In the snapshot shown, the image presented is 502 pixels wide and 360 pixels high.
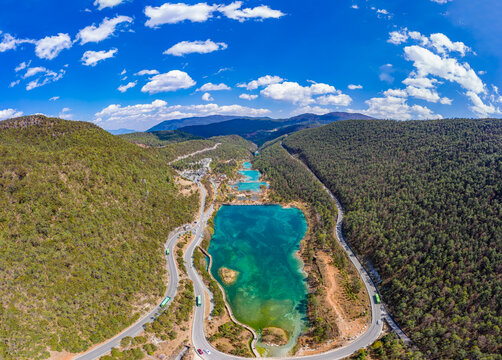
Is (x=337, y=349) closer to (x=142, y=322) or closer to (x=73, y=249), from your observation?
(x=142, y=322)

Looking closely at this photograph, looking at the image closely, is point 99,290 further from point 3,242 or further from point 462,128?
point 462,128

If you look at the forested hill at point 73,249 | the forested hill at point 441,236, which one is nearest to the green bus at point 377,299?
the forested hill at point 441,236

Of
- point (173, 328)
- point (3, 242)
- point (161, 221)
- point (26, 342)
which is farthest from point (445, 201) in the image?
point (3, 242)

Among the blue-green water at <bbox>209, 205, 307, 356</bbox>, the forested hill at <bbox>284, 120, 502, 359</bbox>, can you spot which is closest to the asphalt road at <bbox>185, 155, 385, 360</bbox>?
the forested hill at <bbox>284, 120, 502, 359</bbox>

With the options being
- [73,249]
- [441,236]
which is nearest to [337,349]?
[441,236]

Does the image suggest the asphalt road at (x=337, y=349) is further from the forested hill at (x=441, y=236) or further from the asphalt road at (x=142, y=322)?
the asphalt road at (x=142, y=322)

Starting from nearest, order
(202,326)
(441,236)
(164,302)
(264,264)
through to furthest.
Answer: (202,326) < (164,302) < (441,236) < (264,264)

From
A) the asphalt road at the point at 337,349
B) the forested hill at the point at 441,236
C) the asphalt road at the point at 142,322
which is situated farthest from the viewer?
the forested hill at the point at 441,236

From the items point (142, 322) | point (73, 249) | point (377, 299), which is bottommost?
point (377, 299)
